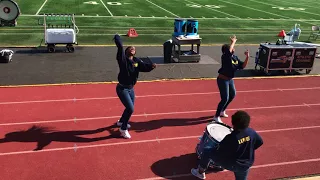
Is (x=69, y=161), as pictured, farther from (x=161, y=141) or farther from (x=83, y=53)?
(x=83, y=53)

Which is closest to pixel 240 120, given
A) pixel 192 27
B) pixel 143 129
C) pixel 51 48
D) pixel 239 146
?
pixel 239 146

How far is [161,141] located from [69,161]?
92.9 inches

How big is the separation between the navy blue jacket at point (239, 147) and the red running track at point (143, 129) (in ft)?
5.29

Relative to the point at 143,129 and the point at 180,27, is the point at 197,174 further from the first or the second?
the point at 180,27

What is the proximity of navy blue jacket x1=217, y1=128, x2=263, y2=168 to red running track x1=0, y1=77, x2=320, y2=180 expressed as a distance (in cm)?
161

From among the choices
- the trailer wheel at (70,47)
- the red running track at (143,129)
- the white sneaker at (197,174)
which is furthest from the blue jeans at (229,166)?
the trailer wheel at (70,47)

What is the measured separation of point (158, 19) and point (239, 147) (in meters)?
22.0

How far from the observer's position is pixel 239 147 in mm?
5395

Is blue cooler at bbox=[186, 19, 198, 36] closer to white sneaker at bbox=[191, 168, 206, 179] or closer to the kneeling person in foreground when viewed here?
white sneaker at bbox=[191, 168, 206, 179]

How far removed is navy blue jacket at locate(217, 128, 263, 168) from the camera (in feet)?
17.6

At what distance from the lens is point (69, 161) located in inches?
292

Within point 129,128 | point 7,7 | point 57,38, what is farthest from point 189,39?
point 7,7

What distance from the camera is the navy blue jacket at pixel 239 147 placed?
5.38 metres

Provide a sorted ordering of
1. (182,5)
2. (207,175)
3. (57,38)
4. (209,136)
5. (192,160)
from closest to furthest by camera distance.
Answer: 1. (209,136)
2. (207,175)
3. (192,160)
4. (57,38)
5. (182,5)
